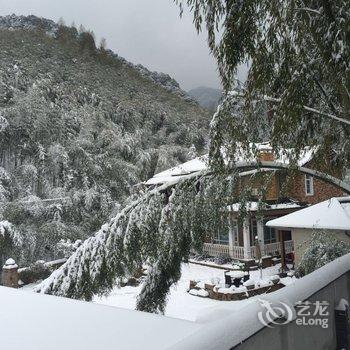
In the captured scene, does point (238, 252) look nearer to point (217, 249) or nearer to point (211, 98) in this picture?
point (217, 249)

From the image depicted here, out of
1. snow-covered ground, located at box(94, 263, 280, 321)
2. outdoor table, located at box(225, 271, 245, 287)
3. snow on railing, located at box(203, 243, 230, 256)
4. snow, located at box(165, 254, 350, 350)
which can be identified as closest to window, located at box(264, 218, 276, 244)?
snow on railing, located at box(203, 243, 230, 256)

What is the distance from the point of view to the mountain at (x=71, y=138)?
18094 mm

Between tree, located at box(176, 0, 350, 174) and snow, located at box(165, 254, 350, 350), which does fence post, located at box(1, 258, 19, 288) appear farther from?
snow, located at box(165, 254, 350, 350)

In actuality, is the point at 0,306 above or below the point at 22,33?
below

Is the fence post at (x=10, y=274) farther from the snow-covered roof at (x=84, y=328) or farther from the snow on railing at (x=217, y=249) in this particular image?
the snow-covered roof at (x=84, y=328)

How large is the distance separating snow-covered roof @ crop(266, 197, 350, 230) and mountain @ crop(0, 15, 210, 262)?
269 inches

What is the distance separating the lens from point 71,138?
76.2 feet

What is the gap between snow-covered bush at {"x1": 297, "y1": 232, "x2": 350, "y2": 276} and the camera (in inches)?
370

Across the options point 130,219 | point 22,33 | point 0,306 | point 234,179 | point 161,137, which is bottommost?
point 0,306

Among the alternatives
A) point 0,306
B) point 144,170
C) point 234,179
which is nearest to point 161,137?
point 144,170

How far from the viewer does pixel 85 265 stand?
6.20 meters

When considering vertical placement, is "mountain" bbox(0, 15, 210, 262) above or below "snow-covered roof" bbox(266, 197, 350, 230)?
above

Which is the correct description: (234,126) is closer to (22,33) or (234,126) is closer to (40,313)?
(40,313)

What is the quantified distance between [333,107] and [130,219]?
343cm
